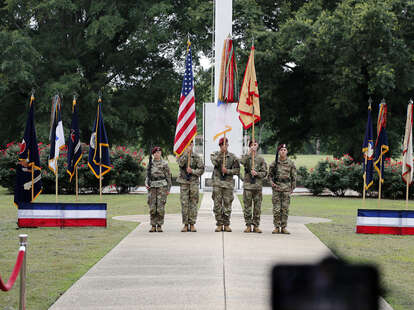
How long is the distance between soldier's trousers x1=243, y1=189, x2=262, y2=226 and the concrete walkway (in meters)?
0.33

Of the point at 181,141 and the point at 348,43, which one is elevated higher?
the point at 348,43

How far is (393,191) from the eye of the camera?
26.5 meters

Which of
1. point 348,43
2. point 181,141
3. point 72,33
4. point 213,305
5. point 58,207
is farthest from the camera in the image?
point 72,33

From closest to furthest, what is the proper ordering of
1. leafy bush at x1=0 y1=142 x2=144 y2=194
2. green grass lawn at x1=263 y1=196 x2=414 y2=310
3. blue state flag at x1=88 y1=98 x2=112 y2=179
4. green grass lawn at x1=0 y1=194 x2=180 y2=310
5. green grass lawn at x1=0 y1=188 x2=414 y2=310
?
green grass lawn at x1=0 y1=194 x2=180 y2=310 → green grass lawn at x1=0 y1=188 x2=414 y2=310 → green grass lawn at x1=263 y1=196 x2=414 y2=310 → blue state flag at x1=88 y1=98 x2=112 y2=179 → leafy bush at x1=0 y1=142 x2=144 y2=194

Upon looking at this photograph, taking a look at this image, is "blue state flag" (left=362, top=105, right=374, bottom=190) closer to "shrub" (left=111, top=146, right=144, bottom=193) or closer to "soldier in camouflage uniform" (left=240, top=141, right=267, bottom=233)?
"soldier in camouflage uniform" (left=240, top=141, right=267, bottom=233)

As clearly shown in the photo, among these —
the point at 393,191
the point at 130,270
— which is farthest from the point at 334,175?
the point at 130,270

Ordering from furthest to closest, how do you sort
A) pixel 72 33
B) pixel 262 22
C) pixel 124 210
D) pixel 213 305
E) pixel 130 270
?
1. pixel 72 33
2. pixel 262 22
3. pixel 124 210
4. pixel 130 270
5. pixel 213 305

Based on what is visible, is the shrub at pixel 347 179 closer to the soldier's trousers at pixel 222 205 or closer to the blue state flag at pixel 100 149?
the blue state flag at pixel 100 149

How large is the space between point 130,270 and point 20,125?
89.6ft

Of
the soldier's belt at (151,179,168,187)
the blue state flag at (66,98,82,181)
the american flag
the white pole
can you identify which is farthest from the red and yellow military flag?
the white pole

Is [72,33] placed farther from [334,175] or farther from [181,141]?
[181,141]

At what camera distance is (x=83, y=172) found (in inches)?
1009

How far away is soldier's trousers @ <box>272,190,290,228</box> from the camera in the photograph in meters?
13.4

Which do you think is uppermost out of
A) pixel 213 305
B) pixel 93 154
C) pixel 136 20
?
pixel 136 20
